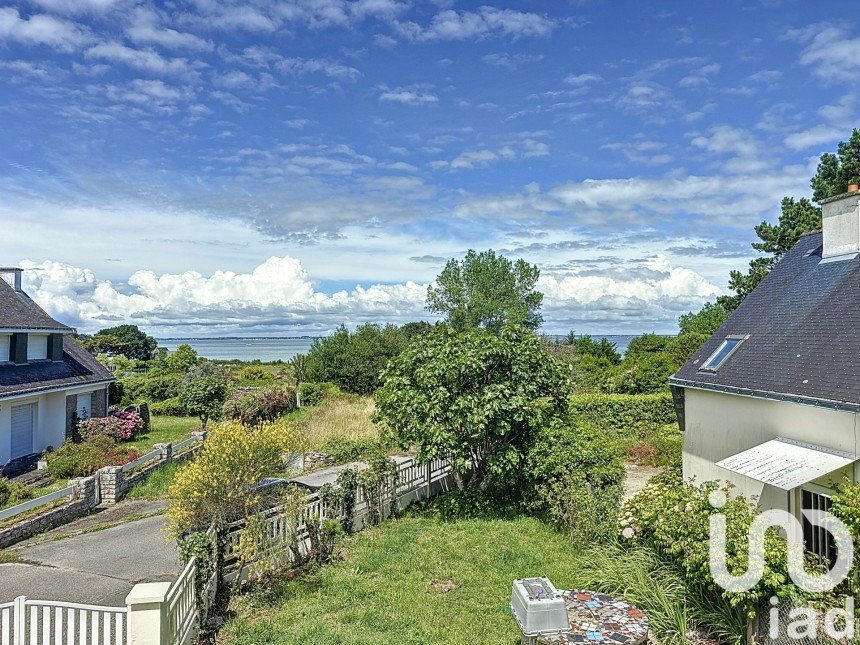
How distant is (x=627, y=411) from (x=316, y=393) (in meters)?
21.8

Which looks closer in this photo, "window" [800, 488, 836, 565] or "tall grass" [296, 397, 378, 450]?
"window" [800, 488, 836, 565]

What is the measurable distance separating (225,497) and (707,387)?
10.5 m

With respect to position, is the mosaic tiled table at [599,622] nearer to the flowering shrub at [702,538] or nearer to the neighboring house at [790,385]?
the flowering shrub at [702,538]

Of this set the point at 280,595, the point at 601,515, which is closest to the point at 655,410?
the point at 601,515

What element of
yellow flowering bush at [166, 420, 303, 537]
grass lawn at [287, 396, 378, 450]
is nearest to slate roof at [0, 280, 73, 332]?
grass lawn at [287, 396, 378, 450]

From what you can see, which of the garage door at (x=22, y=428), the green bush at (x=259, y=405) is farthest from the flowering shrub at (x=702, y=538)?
the garage door at (x=22, y=428)

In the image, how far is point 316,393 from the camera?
129 ft

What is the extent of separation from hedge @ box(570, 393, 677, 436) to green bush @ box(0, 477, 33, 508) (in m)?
→ 21.3

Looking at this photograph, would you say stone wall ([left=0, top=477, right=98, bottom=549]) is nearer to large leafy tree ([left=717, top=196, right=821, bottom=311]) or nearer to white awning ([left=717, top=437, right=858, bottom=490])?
white awning ([left=717, top=437, right=858, bottom=490])

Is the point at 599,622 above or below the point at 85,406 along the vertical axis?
below

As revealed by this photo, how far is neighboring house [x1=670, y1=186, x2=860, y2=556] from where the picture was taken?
8.66 m

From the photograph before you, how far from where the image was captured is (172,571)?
10883 millimetres

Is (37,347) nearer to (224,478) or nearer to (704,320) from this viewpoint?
(224,478)

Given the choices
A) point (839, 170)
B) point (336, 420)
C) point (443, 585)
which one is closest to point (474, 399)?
point (443, 585)
